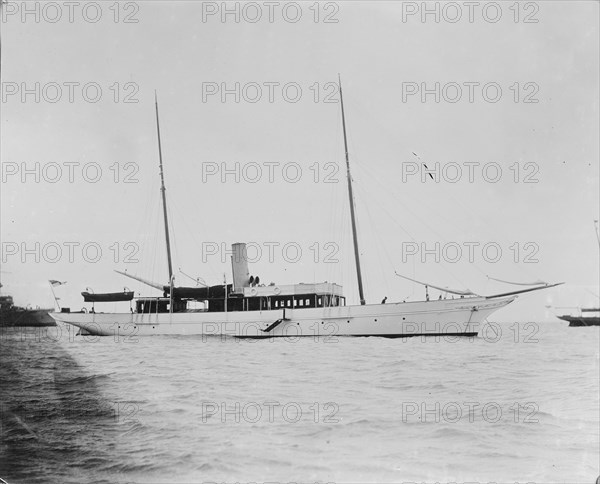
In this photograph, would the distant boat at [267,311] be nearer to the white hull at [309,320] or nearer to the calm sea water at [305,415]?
the white hull at [309,320]

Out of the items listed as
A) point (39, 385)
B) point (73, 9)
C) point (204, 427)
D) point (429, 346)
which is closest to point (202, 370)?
point (204, 427)

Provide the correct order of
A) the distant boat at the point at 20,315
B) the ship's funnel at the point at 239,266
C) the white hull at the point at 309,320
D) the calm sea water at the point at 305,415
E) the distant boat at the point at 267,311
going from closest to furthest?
the calm sea water at the point at 305,415 → the ship's funnel at the point at 239,266 → the distant boat at the point at 267,311 → the distant boat at the point at 20,315 → the white hull at the point at 309,320

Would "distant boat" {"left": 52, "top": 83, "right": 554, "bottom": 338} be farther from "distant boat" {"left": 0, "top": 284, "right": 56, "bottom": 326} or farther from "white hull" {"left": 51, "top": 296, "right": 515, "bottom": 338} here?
"distant boat" {"left": 0, "top": 284, "right": 56, "bottom": 326}

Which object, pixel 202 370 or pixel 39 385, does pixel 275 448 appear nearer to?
pixel 202 370

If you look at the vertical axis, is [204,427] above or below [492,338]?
below

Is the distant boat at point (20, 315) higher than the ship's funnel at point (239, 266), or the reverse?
the ship's funnel at point (239, 266)

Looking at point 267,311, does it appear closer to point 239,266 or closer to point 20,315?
point 239,266

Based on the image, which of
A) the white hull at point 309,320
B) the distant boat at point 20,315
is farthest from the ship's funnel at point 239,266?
the distant boat at point 20,315
